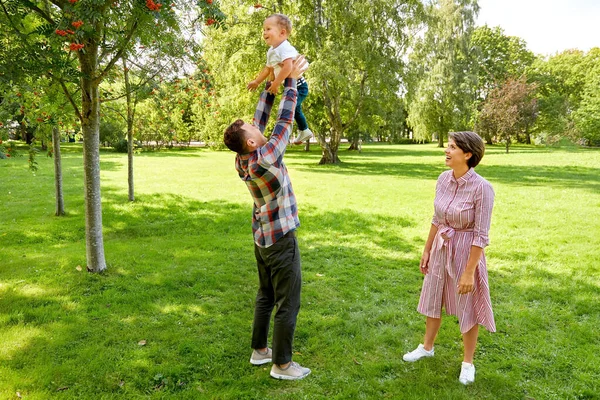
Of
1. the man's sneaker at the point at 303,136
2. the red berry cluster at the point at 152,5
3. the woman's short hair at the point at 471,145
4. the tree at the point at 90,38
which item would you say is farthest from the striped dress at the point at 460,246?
the tree at the point at 90,38

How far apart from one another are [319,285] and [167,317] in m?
2.09

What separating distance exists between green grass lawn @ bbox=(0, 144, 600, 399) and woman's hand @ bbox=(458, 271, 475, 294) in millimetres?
872

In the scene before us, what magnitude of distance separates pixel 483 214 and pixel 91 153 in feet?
16.1

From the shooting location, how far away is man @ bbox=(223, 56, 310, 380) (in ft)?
9.46

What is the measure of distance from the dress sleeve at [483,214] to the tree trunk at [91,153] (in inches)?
188

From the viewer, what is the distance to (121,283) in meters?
5.38

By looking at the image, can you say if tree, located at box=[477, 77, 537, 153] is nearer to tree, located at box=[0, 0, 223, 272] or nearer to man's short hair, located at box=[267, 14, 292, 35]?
tree, located at box=[0, 0, 223, 272]

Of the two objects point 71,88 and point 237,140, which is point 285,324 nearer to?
point 237,140

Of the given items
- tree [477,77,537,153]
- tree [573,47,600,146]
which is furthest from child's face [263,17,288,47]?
tree [573,47,600,146]

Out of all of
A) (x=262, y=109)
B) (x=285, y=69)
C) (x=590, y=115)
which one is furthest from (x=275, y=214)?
(x=590, y=115)

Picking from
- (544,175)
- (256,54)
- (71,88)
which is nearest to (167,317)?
(71,88)

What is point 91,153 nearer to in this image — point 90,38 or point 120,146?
point 90,38

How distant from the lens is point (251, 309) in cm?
478

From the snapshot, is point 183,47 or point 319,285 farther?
point 183,47
